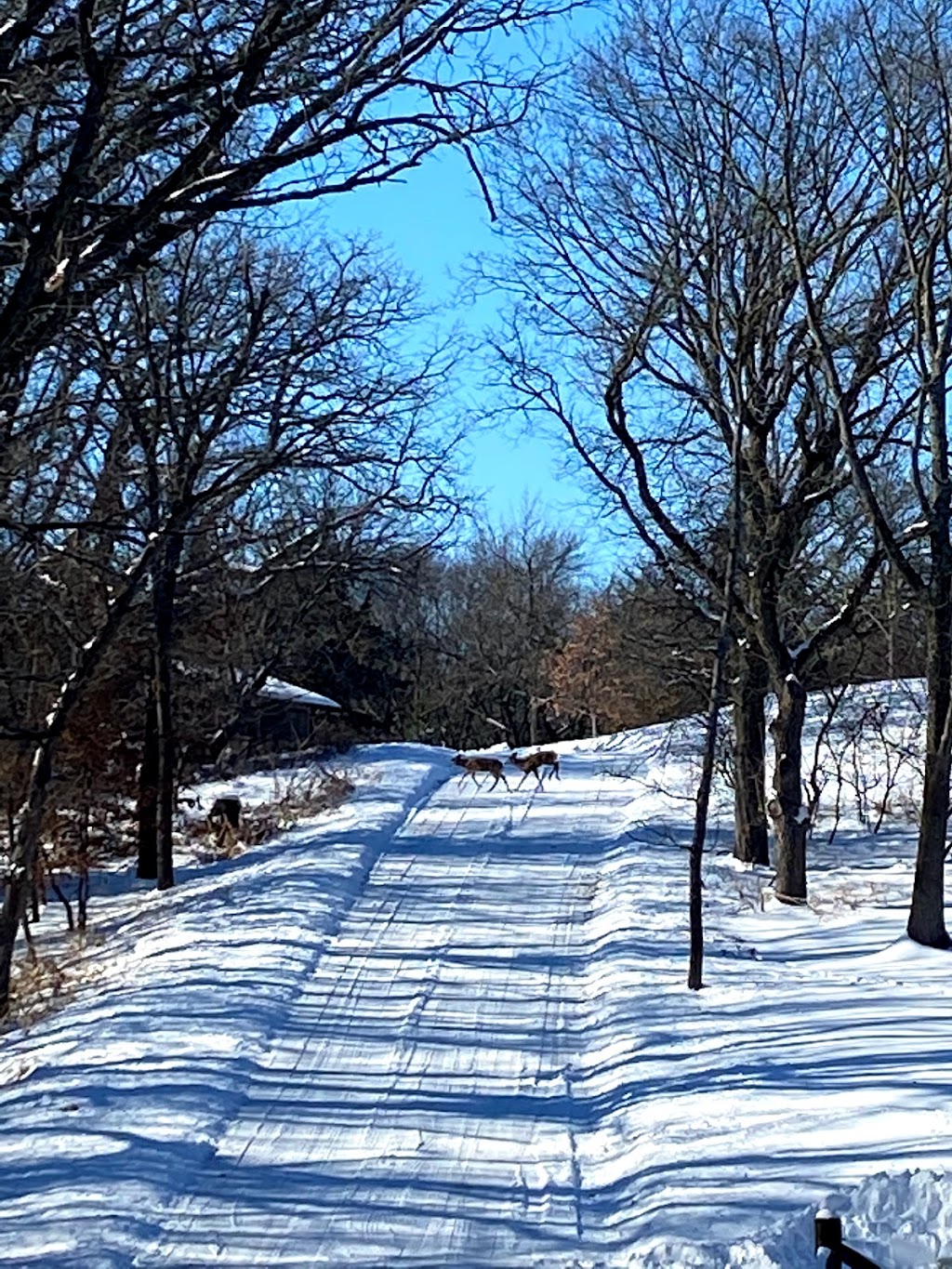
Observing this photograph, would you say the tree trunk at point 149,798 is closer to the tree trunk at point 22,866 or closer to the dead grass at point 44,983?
the dead grass at point 44,983

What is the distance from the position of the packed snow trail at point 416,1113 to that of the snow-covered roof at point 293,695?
78.0 feet

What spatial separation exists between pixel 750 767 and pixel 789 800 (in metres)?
3.00

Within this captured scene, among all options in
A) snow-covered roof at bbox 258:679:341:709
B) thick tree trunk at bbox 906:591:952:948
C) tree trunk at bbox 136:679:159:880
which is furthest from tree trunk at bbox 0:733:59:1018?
snow-covered roof at bbox 258:679:341:709

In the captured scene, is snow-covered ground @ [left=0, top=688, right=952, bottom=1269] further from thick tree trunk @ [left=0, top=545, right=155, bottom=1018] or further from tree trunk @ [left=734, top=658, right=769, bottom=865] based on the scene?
tree trunk @ [left=734, top=658, right=769, bottom=865]

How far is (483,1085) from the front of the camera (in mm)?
8602

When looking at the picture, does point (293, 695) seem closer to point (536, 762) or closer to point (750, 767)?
point (536, 762)

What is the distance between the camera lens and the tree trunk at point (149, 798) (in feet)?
83.4

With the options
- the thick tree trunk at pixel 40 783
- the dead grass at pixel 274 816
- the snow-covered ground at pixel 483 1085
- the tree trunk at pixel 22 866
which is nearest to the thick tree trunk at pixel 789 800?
the snow-covered ground at pixel 483 1085

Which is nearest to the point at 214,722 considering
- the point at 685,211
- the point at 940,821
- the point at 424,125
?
the point at 685,211

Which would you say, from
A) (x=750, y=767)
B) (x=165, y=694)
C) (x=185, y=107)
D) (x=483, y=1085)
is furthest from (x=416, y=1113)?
(x=165, y=694)

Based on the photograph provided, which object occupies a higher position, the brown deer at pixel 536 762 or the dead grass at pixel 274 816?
the brown deer at pixel 536 762

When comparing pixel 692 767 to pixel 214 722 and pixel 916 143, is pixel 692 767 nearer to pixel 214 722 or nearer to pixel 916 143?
pixel 214 722

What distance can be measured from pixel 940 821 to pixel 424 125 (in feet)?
24.5

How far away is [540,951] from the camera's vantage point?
12.8 meters
